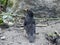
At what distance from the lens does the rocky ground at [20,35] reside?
14.7ft

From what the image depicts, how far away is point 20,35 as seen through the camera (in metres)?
4.76

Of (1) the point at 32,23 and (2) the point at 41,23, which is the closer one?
(1) the point at 32,23

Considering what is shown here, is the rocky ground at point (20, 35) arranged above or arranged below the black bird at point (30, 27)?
below

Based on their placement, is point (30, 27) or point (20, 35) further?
point (20, 35)

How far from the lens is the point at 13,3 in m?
5.77

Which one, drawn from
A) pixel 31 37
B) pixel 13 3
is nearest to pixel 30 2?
pixel 13 3

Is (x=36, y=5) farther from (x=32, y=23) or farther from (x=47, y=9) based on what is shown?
(x=32, y=23)

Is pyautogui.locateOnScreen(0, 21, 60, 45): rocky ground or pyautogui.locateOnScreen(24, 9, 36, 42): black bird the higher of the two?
pyautogui.locateOnScreen(24, 9, 36, 42): black bird

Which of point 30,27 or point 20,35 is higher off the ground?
point 30,27

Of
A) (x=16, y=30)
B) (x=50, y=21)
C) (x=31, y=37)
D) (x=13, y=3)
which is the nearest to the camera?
(x=31, y=37)

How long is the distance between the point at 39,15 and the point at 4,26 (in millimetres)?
894

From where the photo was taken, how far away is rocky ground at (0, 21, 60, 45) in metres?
4.49

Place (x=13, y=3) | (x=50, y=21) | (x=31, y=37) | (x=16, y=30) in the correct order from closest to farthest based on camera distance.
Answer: (x=31, y=37) < (x=16, y=30) < (x=50, y=21) < (x=13, y=3)

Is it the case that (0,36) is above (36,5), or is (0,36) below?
below
